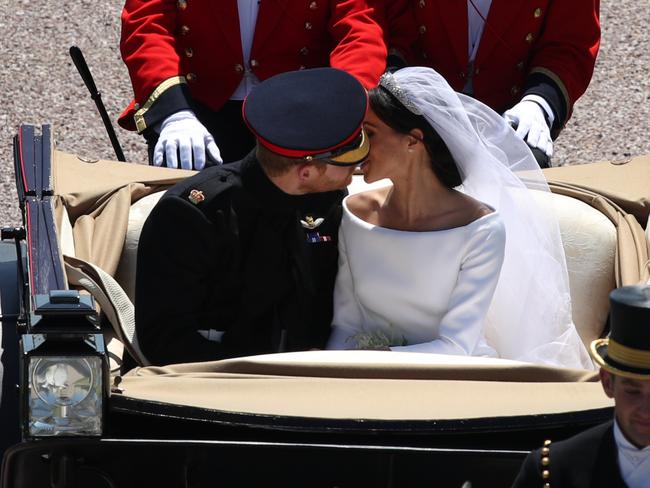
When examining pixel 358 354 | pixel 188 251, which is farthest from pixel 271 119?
pixel 358 354

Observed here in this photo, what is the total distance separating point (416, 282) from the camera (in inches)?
131

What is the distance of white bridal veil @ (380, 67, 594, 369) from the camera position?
3.38 meters

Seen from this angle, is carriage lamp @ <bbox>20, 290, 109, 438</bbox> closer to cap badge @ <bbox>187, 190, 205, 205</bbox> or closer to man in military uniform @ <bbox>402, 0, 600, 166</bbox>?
cap badge @ <bbox>187, 190, 205, 205</bbox>

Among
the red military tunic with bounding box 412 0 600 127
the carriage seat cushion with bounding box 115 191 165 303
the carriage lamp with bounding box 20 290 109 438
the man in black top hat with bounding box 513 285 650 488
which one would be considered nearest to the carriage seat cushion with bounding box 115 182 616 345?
the carriage seat cushion with bounding box 115 191 165 303

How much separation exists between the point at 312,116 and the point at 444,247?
443 mm

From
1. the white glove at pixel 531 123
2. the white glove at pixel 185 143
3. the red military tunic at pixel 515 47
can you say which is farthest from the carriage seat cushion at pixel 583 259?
the red military tunic at pixel 515 47

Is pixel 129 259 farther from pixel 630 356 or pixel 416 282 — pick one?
pixel 630 356

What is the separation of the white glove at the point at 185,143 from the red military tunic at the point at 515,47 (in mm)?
739

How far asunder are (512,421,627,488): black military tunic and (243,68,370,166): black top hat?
3.47 ft

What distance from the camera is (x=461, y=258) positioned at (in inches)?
130

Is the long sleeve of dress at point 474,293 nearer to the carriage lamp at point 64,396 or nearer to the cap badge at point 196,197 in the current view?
the cap badge at point 196,197

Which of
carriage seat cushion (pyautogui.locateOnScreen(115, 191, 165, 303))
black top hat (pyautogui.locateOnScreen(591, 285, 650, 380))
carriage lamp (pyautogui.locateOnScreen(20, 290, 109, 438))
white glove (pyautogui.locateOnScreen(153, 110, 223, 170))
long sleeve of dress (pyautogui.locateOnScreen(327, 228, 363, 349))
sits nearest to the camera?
black top hat (pyautogui.locateOnScreen(591, 285, 650, 380))

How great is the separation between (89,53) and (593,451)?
207 inches

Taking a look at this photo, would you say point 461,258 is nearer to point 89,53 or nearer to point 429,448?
point 429,448
